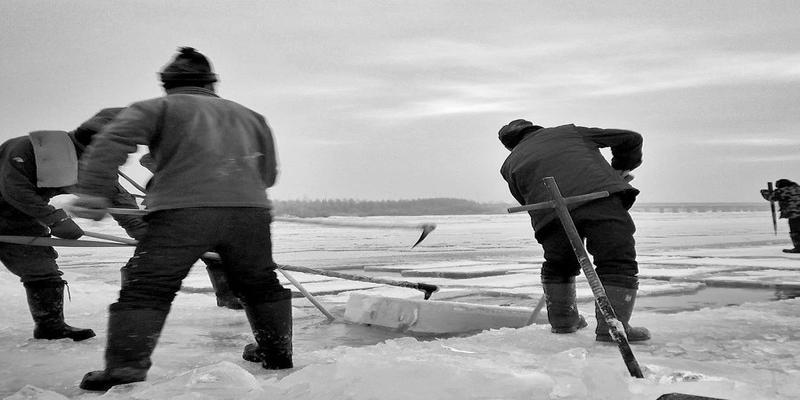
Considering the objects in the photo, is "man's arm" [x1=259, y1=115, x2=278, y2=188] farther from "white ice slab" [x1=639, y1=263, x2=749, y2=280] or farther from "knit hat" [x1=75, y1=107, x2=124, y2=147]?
"white ice slab" [x1=639, y1=263, x2=749, y2=280]

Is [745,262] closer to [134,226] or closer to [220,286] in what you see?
[220,286]

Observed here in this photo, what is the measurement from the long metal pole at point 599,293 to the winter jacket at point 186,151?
1.22m

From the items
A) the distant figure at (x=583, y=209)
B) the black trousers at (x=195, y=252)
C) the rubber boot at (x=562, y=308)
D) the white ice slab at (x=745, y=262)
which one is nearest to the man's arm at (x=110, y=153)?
the black trousers at (x=195, y=252)

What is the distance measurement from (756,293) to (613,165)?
9.63 ft

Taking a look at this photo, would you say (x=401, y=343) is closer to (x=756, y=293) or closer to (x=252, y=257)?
(x=252, y=257)

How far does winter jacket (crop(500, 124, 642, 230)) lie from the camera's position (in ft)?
11.2

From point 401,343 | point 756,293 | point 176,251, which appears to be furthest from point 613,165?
point 756,293

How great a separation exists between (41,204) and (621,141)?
3221 mm

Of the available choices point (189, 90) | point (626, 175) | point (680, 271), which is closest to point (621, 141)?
point (626, 175)

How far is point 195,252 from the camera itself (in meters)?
2.56

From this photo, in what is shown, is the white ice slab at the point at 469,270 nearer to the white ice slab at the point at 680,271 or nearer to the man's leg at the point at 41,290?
the white ice slab at the point at 680,271

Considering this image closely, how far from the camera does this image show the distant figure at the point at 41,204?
12.4 feet

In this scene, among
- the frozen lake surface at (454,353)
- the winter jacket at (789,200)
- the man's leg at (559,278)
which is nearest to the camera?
the frozen lake surface at (454,353)

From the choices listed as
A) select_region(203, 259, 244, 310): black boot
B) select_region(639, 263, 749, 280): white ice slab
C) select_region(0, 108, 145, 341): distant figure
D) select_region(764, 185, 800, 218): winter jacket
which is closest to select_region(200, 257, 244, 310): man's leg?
select_region(203, 259, 244, 310): black boot
